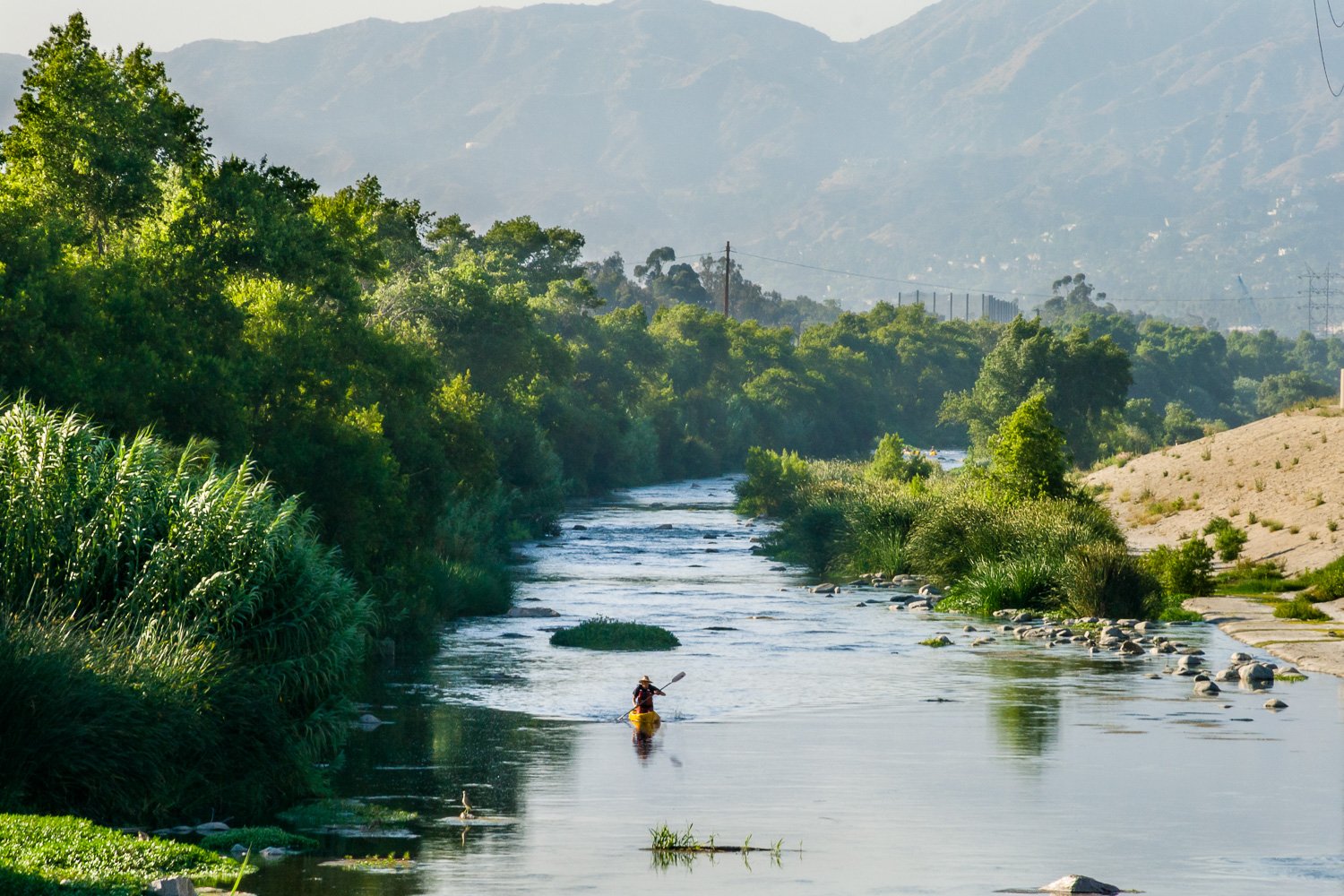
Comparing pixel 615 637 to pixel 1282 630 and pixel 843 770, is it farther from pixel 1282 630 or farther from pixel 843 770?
pixel 1282 630

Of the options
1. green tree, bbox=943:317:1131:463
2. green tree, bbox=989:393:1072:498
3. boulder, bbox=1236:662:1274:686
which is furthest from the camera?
green tree, bbox=943:317:1131:463

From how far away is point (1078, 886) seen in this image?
17.4 metres

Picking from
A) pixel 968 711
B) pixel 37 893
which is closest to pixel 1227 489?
pixel 968 711

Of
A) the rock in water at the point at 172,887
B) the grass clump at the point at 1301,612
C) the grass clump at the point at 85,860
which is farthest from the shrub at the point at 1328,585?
Answer: the rock in water at the point at 172,887

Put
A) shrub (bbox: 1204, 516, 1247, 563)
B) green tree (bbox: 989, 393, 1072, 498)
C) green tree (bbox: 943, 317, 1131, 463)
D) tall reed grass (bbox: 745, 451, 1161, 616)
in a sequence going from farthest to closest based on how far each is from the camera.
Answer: green tree (bbox: 943, 317, 1131, 463) < shrub (bbox: 1204, 516, 1247, 563) < green tree (bbox: 989, 393, 1072, 498) < tall reed grass (bbox: 745, 451, 1161, 616)

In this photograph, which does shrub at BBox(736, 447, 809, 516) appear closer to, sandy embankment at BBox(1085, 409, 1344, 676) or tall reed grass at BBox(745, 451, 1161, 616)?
tall reed grass at BBox(745, 451, 1161, 616)

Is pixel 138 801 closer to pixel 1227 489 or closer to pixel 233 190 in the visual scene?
pixel 233 190

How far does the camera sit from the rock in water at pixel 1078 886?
685 inches

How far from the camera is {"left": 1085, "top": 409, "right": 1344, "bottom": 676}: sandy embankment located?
A: 1833 inches

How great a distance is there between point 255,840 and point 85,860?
4.15 metres

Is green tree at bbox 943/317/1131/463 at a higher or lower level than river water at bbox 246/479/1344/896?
higher

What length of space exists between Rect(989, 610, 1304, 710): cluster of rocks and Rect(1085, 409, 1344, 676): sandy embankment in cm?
238

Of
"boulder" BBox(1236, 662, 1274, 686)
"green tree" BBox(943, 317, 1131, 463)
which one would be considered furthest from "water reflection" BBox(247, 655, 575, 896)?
"green tree" BBox(943, 317, 1131, 463)

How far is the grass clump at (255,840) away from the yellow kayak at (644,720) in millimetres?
9552
